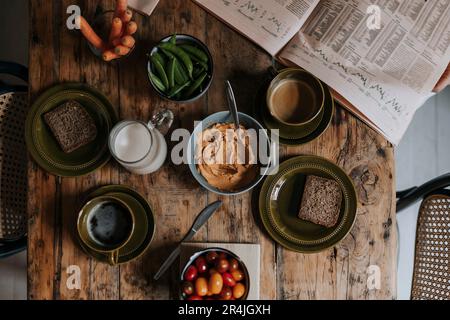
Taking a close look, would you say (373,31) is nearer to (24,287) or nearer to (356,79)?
(356,79)

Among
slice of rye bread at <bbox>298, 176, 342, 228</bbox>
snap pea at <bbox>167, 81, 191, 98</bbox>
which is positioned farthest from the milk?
slice of rye bread at <bbox>298, 176, 342, 228</bbox>

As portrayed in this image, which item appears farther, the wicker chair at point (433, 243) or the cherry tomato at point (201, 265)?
the wicker chair at point (433, 243)

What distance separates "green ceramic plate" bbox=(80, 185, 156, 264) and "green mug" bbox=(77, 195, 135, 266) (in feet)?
0.08

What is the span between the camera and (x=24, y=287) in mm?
1931

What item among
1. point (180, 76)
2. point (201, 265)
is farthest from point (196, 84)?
point (201, 265)

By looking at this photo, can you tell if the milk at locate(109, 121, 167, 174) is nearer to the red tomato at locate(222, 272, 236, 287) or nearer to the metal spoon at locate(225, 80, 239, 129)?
the metal spoon at locate(225, 80, 239, 129)

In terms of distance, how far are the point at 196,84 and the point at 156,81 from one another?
104 millimetres

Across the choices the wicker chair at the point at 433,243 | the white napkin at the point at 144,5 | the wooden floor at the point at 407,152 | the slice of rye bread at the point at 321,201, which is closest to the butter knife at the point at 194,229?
the slice of rye bread at the point at 321,201

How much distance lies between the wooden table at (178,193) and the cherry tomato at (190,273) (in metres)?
0.09

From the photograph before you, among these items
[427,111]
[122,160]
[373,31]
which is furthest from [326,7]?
[427,111]

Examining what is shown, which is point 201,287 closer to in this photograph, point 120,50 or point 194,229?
point 194,229

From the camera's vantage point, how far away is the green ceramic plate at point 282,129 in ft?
3.98

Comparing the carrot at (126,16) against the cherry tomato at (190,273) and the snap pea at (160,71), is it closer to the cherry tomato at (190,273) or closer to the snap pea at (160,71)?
the snap pea at (160,71)

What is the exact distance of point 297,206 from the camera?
1221 mm
